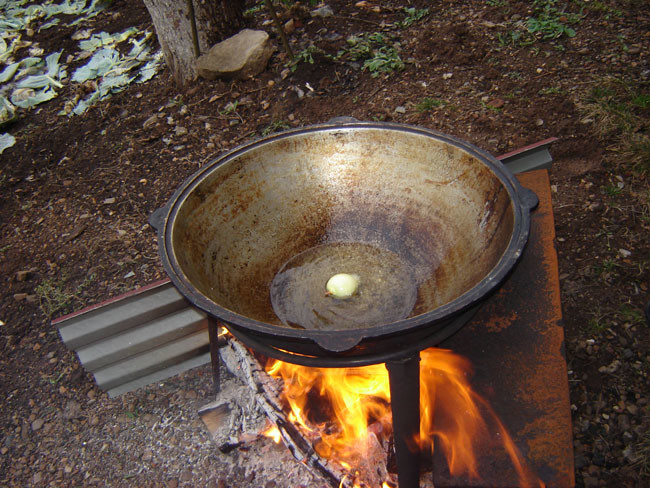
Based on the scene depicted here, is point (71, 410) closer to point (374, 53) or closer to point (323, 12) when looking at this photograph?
point (374, 53)

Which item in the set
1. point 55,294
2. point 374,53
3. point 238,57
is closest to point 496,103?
point 374,53

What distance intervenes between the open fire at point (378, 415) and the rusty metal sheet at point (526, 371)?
0.03 meters

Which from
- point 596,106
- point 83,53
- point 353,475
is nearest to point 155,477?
point 353,475

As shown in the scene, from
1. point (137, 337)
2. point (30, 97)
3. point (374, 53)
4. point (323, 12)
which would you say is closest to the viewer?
point (137, 337)

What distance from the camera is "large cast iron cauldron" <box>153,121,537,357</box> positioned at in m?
1.60

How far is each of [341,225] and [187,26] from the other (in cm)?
274

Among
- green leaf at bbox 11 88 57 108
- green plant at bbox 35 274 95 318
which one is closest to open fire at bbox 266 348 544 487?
green plant at bbox 35 274 95 318

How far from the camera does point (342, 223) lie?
201 centimetres

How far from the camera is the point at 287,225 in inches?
78.0

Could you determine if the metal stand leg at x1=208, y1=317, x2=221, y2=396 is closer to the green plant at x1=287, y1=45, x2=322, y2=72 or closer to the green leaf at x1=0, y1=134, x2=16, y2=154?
the green plant at x1=287, y1=45, x2=322, y2=72

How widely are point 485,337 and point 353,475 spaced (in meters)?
0.76

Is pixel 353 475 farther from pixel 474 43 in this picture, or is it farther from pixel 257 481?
pixel 474 43

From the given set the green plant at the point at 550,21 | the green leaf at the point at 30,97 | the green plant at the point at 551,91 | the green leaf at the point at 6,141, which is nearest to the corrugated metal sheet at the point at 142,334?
the green plant at the point at 551,91

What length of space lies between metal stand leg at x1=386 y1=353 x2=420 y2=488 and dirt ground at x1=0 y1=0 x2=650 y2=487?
77 cm
